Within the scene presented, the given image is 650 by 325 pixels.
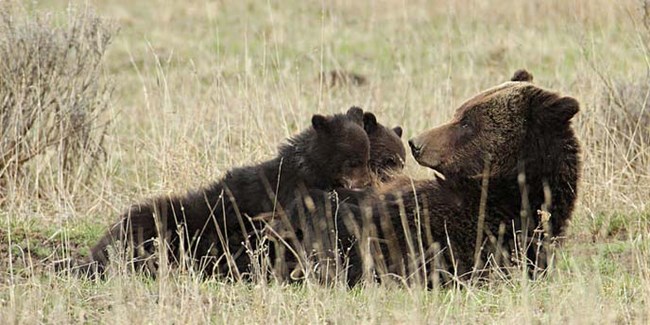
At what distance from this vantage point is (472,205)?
7.05 m

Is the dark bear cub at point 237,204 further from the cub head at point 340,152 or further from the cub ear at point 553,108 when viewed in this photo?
the cub ear at point 553,108

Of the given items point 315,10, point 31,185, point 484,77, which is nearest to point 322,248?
point 31,185

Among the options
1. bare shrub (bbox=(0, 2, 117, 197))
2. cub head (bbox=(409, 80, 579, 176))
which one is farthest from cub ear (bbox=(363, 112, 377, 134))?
bare shrub (bbox=(0, 2, 117, 197))

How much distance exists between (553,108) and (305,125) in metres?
5.16

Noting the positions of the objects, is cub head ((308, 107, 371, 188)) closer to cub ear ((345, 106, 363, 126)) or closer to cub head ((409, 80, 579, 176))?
cub ear ((345, 106, 363, 126))

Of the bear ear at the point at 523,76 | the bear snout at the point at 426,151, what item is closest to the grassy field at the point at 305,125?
the bear snout at the point at 426,151

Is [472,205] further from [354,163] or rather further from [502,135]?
[354,163]

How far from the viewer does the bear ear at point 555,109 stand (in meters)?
6.76

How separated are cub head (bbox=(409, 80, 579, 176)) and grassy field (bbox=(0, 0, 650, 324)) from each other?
75cm

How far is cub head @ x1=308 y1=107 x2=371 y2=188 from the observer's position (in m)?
8.53

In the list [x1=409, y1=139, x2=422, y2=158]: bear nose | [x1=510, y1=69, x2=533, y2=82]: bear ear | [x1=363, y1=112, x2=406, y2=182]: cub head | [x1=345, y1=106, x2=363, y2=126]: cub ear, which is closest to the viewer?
[x1=409, y1=139, x2=422, y2=158]: bear nose

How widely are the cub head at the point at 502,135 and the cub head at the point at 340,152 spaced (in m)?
1.37

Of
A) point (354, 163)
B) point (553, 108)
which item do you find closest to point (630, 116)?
point (354, 163)

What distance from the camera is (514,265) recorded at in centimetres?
696
